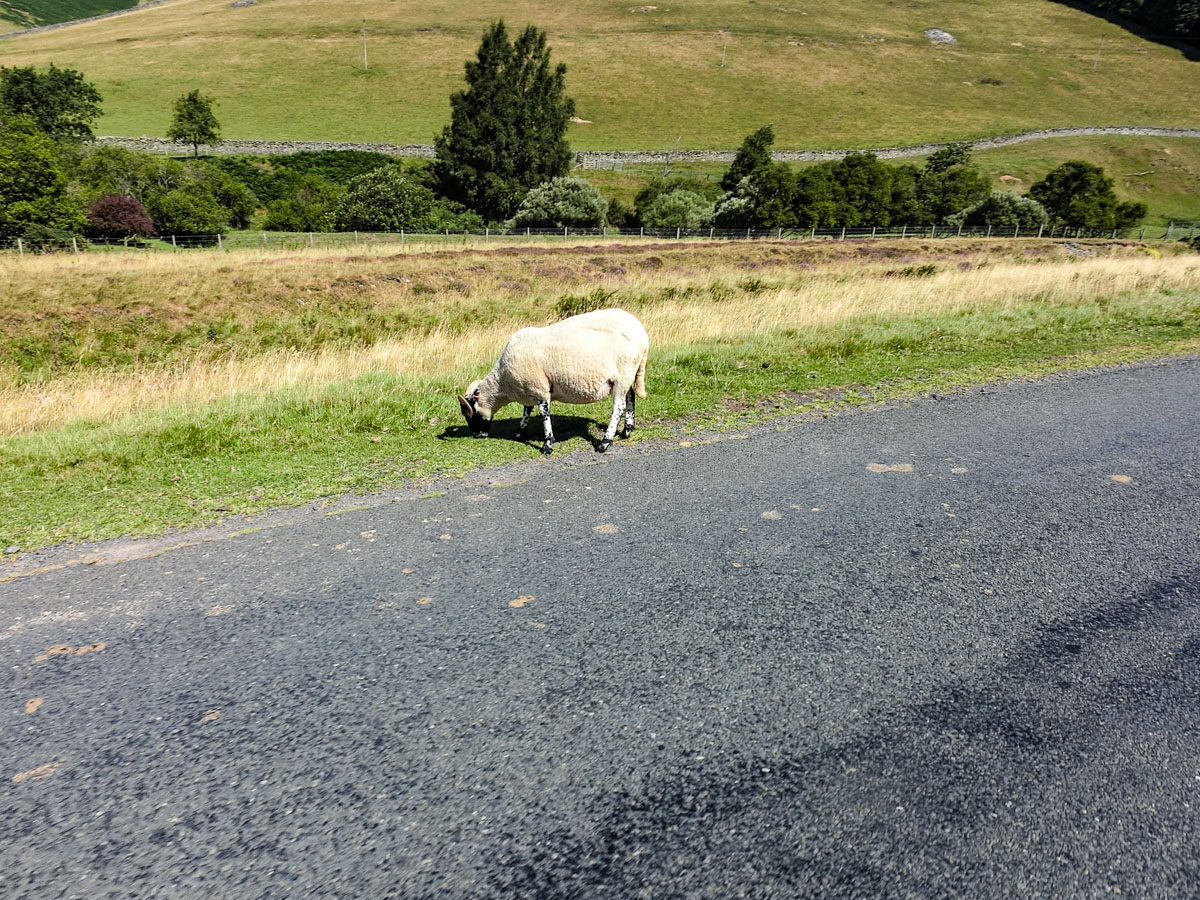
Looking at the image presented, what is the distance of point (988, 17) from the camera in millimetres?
148875

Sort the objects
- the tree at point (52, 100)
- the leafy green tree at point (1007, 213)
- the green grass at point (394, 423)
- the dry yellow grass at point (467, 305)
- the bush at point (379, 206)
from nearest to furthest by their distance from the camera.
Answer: the green grass at point (394, 423) < the dry yellow grass at point (467, 305) < the bush at point (379, 206) < the leafy green tree at point (1007, 213) < the tree at point (52, 100)

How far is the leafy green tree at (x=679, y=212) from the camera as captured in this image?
64750mm

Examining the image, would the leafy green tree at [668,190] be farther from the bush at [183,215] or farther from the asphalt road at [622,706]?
the asphalt road at [622,706]

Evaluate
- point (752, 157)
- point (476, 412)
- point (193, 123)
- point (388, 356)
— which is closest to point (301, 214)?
point (193, 123)

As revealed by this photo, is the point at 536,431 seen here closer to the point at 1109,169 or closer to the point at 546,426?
the point at 546,426

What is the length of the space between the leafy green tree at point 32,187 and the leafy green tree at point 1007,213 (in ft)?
241

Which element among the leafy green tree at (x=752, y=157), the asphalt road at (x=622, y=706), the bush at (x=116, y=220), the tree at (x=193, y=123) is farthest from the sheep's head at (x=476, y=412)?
the tree at (x=193, y=123)

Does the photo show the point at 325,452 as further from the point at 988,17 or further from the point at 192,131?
the point at 988,17

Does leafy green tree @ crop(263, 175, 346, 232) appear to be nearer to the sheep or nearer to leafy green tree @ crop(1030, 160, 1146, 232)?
the sheep

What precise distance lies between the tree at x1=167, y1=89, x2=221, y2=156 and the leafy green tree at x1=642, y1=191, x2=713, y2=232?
187ft

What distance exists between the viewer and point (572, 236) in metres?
56.8

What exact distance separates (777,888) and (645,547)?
321 cm

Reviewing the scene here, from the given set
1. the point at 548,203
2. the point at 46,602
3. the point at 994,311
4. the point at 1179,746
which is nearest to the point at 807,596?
the point at 1179,746

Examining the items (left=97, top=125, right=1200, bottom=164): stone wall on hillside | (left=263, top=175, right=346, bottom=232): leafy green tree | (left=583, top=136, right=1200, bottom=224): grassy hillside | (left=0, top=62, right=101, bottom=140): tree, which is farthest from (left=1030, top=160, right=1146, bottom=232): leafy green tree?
(left=0, top=62, right=101, bottom=140): tree
